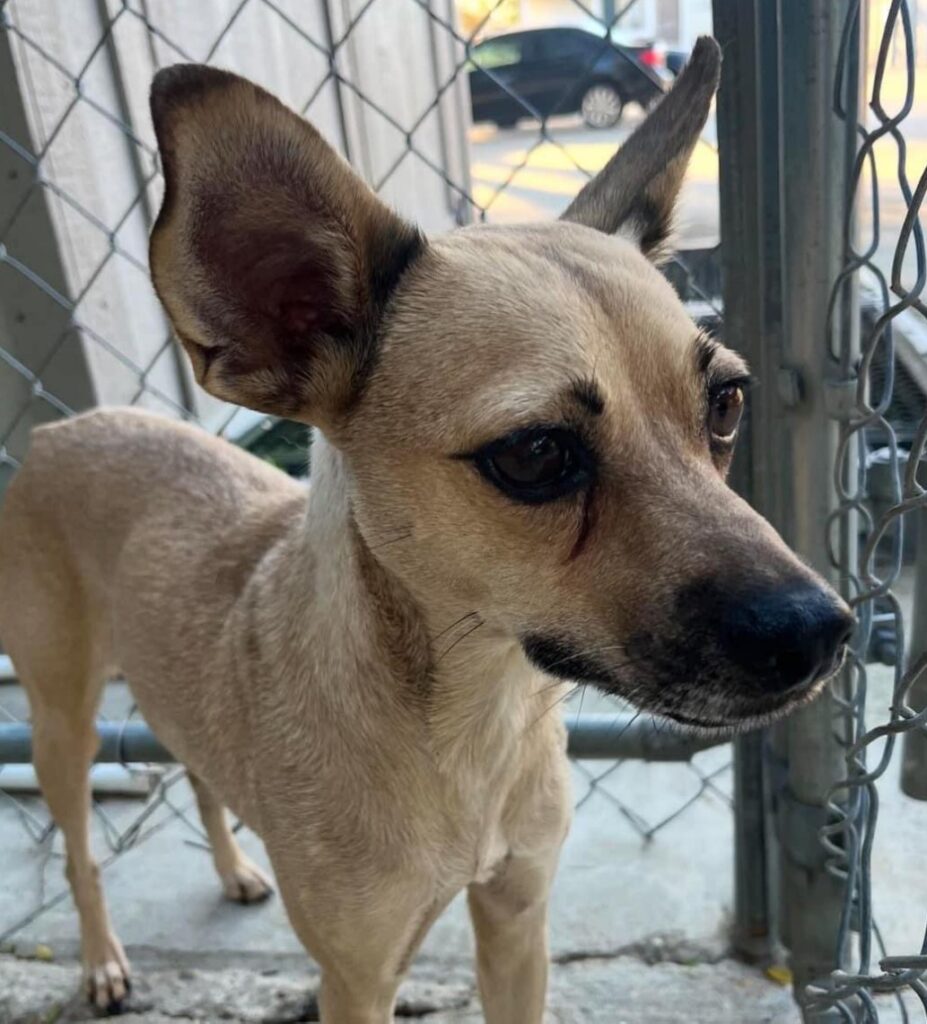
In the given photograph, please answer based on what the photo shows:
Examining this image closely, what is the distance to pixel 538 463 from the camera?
138cm

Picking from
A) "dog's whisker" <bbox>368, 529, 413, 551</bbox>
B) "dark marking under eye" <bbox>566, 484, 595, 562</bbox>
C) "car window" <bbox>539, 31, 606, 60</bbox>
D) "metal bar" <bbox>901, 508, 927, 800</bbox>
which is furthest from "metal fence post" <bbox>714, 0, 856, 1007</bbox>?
"car window" <bbox>539, 31, 606, 60</bbox>

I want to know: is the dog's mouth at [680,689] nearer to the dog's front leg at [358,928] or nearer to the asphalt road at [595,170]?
the dog's front leg at [358,928]

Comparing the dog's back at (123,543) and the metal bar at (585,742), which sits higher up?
the dog's back at (123,543)

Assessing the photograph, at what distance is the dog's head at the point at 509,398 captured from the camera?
1.29m

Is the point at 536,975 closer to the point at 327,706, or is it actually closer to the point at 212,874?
the point at 327,706

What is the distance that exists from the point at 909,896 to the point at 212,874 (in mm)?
1838

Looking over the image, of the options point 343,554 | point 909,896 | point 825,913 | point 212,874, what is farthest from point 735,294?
point 212,874

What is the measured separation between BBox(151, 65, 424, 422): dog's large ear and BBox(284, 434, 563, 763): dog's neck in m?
0.16

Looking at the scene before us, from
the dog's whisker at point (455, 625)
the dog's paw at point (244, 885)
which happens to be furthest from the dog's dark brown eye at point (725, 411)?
the dog's paw at point (244, 885)

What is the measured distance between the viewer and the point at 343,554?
5.49 ft

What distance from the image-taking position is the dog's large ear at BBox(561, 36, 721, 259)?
1.64 meters

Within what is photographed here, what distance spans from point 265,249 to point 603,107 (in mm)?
9547

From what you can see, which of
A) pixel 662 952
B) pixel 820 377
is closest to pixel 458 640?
pixel 820 377

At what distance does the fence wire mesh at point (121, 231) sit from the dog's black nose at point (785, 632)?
1239 millimetres
